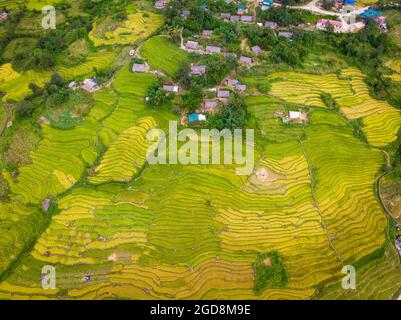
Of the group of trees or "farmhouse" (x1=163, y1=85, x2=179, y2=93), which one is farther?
"farmhouse" (x1=163, y1=85, x2=179, y2=93)

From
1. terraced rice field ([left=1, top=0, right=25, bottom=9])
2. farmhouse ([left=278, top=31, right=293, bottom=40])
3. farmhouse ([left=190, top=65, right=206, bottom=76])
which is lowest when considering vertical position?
farmhouse ([left=190, top=65, right=206, bottom=76])

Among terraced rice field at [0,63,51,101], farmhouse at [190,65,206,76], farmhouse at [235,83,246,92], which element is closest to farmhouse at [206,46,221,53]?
farmhouse at [190,65,206,76]

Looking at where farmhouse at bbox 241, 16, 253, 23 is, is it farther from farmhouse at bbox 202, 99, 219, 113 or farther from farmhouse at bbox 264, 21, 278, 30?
farmhouse at bbox 202, 99, 219, 113

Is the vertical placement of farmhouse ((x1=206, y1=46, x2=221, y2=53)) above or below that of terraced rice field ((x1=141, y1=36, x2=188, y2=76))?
above

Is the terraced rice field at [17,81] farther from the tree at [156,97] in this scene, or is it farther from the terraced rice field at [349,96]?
the terraced rice field at [349,96]

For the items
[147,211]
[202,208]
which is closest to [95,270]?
[147,211]

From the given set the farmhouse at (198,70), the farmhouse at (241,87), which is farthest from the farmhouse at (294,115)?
the farmhouse at (198,70)

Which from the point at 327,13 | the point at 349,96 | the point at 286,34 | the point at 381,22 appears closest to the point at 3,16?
the point at 286,34
